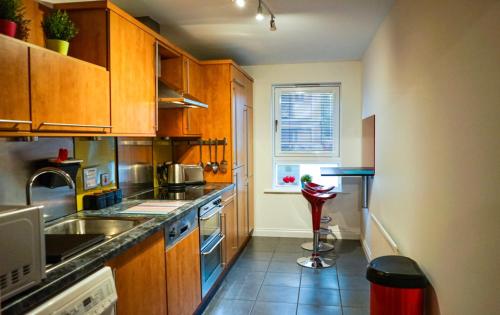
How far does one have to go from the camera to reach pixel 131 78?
93.9 inches

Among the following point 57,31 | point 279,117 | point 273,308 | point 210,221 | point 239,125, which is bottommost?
point 273,308

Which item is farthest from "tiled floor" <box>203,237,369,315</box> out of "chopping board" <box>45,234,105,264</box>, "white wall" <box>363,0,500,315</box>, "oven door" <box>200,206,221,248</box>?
"chopping board" <box>45,234,105,264</box>

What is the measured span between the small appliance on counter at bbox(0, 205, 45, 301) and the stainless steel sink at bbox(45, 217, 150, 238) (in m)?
0.92

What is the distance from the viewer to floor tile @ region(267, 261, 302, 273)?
378cm

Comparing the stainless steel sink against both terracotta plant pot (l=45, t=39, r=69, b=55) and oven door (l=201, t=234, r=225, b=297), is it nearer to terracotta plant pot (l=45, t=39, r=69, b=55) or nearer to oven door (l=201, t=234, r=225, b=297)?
oven door (l=201, t=234, r=225, b=297)

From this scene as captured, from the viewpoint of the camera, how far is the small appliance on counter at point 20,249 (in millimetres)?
1059

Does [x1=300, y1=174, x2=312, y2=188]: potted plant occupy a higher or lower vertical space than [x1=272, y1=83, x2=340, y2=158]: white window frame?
lower

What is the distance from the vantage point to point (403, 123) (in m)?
2.45

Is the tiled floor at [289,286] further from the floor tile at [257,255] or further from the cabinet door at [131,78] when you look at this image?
the cabinet door at [131,78]

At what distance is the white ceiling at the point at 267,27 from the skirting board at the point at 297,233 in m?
2.33

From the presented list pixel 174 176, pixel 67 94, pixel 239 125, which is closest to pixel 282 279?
pixel 174 176

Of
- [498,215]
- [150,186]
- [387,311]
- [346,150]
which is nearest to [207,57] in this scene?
[150,186]

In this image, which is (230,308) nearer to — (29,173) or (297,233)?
(29,173)

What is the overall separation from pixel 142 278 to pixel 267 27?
8.01 feet
